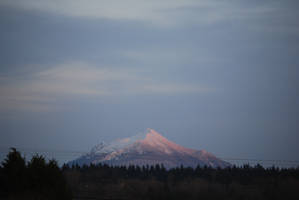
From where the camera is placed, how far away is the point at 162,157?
159500 mm

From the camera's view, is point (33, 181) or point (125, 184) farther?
point (125, 184)

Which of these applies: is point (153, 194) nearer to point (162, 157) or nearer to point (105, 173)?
point (105, 173)

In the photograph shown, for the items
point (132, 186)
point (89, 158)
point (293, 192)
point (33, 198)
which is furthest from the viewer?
point (89, 158)

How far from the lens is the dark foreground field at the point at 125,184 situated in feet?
75.9

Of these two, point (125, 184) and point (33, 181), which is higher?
point (33, 181)

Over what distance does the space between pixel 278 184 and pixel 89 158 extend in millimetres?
158696

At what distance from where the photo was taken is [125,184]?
54.2 m

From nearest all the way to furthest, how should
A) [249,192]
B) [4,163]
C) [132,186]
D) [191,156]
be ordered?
[4,163], [249,192], [132,186], [191,156]

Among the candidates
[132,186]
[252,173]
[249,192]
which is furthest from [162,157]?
[249,192]

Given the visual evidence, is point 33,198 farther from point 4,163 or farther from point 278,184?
point 278,184

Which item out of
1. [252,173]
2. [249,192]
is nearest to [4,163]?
[249,192]

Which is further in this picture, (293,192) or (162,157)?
(162,157)

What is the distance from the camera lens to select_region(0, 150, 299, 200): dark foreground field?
23.1 m

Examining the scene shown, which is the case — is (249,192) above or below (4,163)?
below
